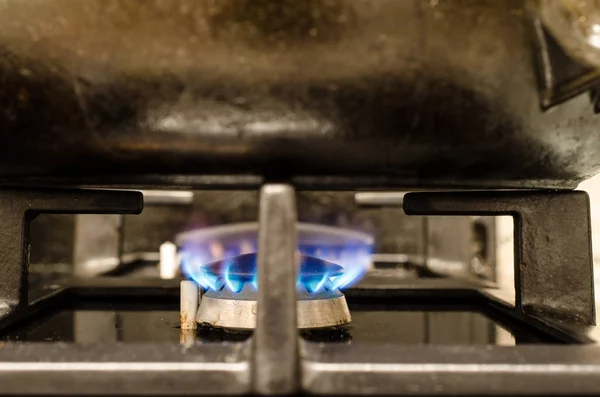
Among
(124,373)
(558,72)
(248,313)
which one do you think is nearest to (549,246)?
(558,72)

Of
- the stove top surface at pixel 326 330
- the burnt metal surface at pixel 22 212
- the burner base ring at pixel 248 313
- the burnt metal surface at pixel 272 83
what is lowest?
the stove top surface at pixel 326 330

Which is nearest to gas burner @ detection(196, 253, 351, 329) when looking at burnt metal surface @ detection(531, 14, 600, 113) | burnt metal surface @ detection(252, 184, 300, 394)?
burnt metal surface @ detection(252, 184, 300, 394)

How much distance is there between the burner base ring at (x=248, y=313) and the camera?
22.3 inches

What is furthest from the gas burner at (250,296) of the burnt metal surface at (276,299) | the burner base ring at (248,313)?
the burnt metal surface at (276,299)

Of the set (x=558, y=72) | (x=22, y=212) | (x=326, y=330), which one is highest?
(x=558, y=72)

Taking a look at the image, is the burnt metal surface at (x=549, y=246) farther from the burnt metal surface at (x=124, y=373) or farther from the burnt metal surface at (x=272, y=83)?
the burnt metal surface at (x=124, y=373)

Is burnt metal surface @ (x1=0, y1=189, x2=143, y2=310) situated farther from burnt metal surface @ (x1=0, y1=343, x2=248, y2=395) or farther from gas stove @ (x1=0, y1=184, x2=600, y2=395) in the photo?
burnt metal surface @ (x1=0, y1=343, x2=248, y2=395)

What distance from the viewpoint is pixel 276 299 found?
0.42 metres

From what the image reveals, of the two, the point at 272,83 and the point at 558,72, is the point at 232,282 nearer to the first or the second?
the point at 272,83

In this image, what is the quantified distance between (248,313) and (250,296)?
2 centimetres

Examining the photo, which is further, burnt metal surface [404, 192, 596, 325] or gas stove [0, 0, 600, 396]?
burnt metal surface [404, 192, 596, 325]

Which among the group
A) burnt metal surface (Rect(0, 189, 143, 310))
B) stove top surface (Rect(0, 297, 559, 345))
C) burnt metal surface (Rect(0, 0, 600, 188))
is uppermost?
burnt metal surface (Rect(0, 0, 600, 188))

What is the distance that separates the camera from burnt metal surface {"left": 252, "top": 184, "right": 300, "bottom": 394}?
37 centimetres

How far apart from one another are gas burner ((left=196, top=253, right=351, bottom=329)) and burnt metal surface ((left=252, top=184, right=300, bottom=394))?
14cm
